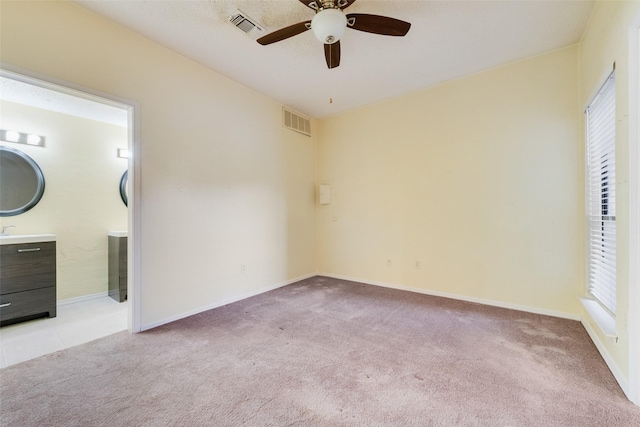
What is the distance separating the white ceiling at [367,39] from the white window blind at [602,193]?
86cm

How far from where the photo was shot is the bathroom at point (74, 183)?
2.97 metres

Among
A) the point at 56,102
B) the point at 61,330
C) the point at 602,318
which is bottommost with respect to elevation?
the point at 61,330

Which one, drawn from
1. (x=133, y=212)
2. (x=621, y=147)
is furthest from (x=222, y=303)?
(x=621, y=147)

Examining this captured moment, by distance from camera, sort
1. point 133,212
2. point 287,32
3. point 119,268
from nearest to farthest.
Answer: point 287,32, point 133,212, point 119,268

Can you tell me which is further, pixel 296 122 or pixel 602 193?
pixel 296 122

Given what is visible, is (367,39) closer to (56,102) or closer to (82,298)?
(56,102)

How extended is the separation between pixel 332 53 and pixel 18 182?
384cm

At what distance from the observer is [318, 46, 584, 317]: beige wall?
271 centimetres

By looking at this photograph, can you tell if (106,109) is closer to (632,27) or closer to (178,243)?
(178,243)

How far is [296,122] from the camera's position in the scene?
14.0ft

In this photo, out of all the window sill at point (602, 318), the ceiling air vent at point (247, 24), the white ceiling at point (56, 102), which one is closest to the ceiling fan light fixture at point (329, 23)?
the ceiling air vent at point (247, 24)

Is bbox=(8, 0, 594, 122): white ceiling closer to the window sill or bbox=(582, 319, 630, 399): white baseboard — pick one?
the window sill

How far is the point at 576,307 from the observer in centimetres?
264

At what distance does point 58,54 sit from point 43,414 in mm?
2504
